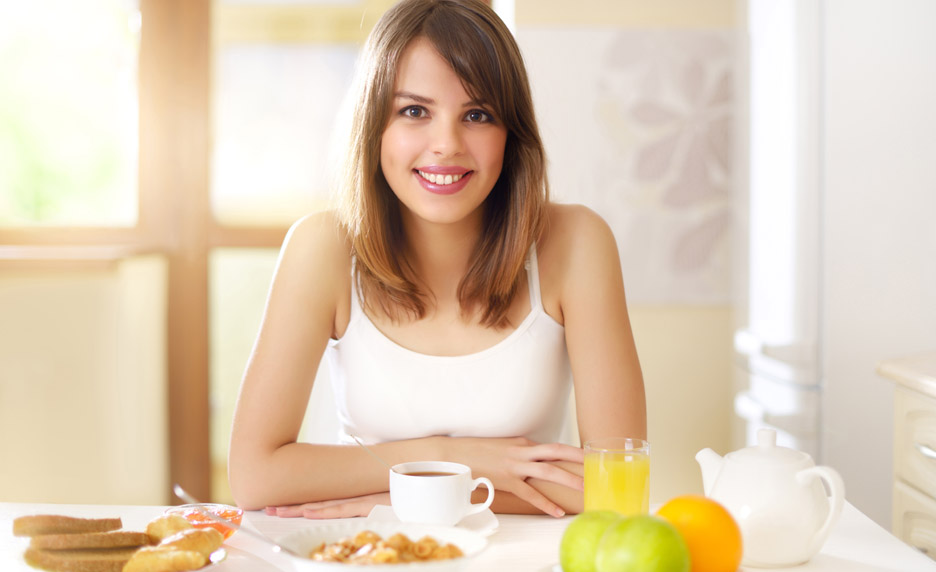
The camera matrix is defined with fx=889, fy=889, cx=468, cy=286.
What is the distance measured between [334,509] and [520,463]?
0.81ft

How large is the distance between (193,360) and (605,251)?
2106 millimetres

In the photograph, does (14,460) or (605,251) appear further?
(14,460)

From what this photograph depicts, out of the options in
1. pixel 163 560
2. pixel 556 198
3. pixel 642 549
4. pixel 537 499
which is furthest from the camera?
pixel 556 198

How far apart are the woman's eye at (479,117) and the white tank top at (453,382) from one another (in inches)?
9.7

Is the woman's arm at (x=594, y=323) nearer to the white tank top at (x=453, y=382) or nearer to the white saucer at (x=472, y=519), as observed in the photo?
the white tank top at (x=453, y=382)

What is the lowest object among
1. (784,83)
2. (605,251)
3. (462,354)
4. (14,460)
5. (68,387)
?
(14,460)

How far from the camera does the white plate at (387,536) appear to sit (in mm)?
729

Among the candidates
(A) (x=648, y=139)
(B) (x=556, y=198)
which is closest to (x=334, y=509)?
(B) (x=556, y=198)

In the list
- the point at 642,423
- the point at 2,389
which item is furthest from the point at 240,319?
the point at 642,423

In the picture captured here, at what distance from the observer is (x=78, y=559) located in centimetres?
80

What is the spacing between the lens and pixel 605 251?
57.2 inches

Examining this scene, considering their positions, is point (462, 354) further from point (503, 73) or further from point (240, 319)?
point (240, 319)

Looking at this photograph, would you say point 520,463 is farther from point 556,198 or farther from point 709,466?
point 556,198

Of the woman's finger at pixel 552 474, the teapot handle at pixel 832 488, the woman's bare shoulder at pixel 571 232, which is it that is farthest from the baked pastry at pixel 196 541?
the woman's bare shoulder at pixel 571 232
